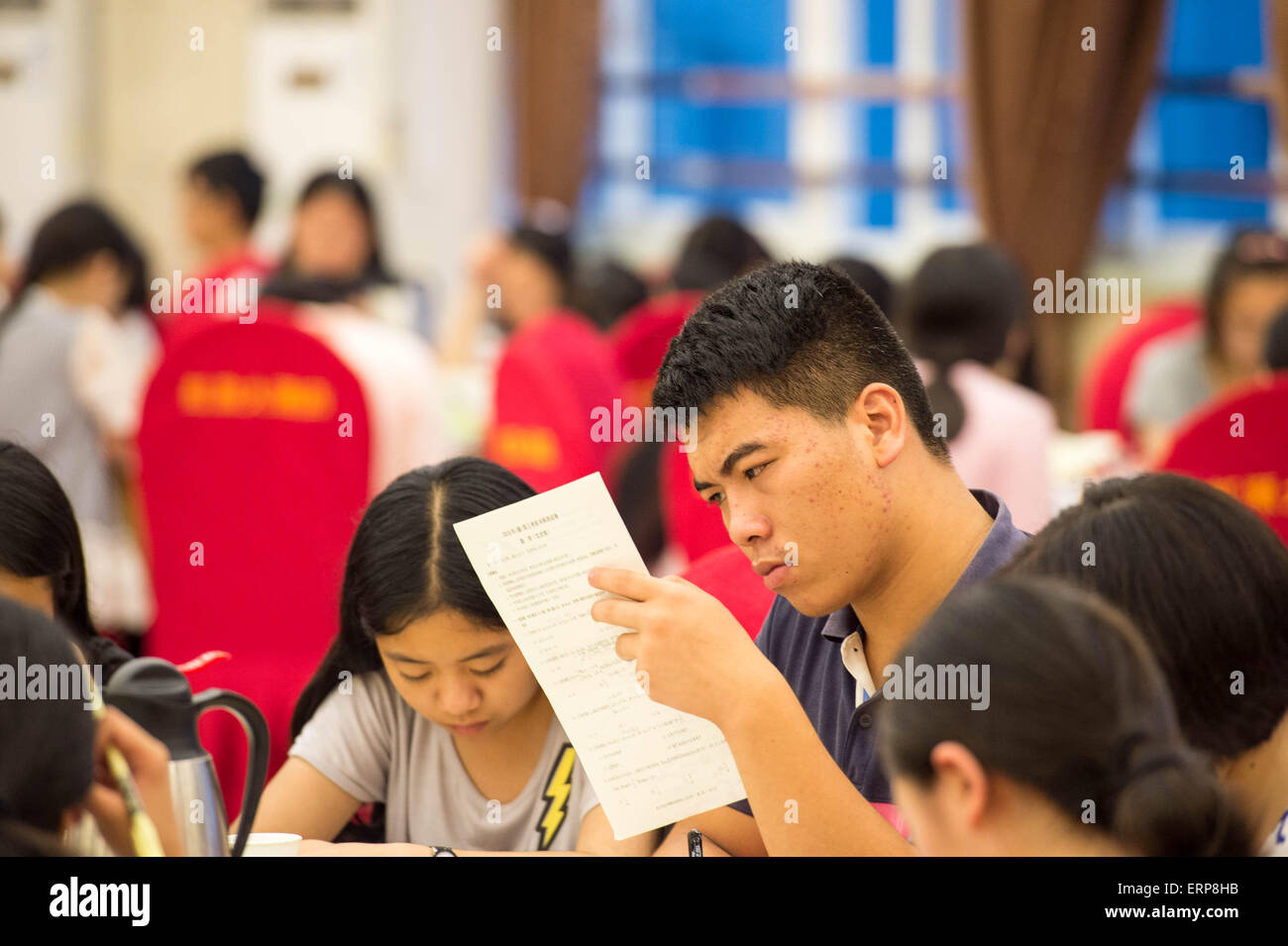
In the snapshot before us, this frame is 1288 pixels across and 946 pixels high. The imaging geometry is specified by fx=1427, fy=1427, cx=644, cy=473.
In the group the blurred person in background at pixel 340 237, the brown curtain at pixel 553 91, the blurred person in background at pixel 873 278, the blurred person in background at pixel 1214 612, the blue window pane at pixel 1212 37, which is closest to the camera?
the blurred person in background at pixel 1214 612

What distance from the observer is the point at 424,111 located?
6.95 m

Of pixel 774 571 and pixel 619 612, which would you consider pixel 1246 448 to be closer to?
pixel 774 571

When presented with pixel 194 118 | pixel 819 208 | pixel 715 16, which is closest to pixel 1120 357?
pixel 819 208

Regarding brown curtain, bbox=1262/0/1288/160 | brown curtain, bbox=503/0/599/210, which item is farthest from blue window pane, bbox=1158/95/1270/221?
brown curtain, bbox=503/0/599/210

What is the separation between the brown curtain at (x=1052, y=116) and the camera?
18.8 feet

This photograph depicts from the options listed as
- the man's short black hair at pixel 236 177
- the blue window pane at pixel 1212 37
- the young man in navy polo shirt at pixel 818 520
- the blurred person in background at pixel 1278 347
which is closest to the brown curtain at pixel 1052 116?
the blue window pane at pixel 1212 37

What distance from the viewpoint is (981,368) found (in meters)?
2.91

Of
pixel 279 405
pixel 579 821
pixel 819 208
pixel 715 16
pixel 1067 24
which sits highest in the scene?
pixel 715 16

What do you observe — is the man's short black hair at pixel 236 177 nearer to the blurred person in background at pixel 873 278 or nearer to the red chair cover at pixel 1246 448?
the blurred person in background at pixel 873 278

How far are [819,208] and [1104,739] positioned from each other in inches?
246

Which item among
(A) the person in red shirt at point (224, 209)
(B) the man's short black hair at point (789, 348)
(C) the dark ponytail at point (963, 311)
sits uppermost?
(A) the person in red shirt at point (224, 209)

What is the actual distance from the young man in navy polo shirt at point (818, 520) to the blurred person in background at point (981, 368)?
119 centimetres

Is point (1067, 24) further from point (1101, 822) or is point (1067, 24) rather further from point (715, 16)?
point (1101, 822)
